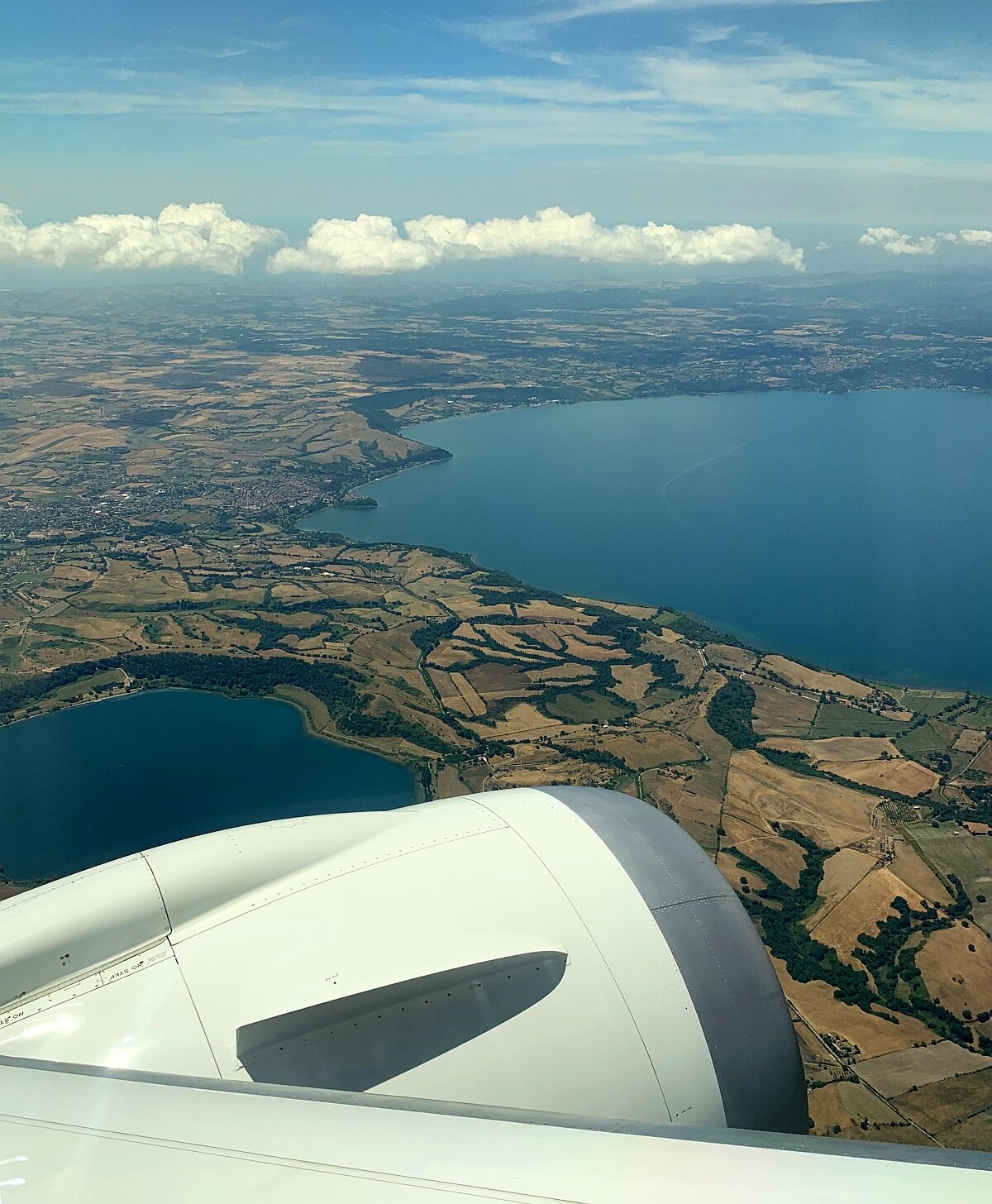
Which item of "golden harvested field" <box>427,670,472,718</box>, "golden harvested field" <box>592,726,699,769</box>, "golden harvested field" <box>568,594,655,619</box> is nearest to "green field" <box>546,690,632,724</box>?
"golden harvested field" <box>592,726,699,769</box>

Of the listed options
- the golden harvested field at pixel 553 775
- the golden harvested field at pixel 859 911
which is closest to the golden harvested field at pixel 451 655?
the golden harvested field at pixel 553 775

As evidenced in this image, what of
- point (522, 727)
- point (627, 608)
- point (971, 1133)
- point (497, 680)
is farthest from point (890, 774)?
point (627, 608)

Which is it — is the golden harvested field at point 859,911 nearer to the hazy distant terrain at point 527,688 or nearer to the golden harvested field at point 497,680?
the hazy distant terrain at point 527,688

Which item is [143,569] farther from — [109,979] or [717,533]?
[109,979]

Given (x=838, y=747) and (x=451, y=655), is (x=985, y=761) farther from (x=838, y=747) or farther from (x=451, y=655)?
(x=451, y=655)

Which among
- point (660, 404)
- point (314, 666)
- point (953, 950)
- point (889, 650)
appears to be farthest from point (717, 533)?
point (660, 404)
